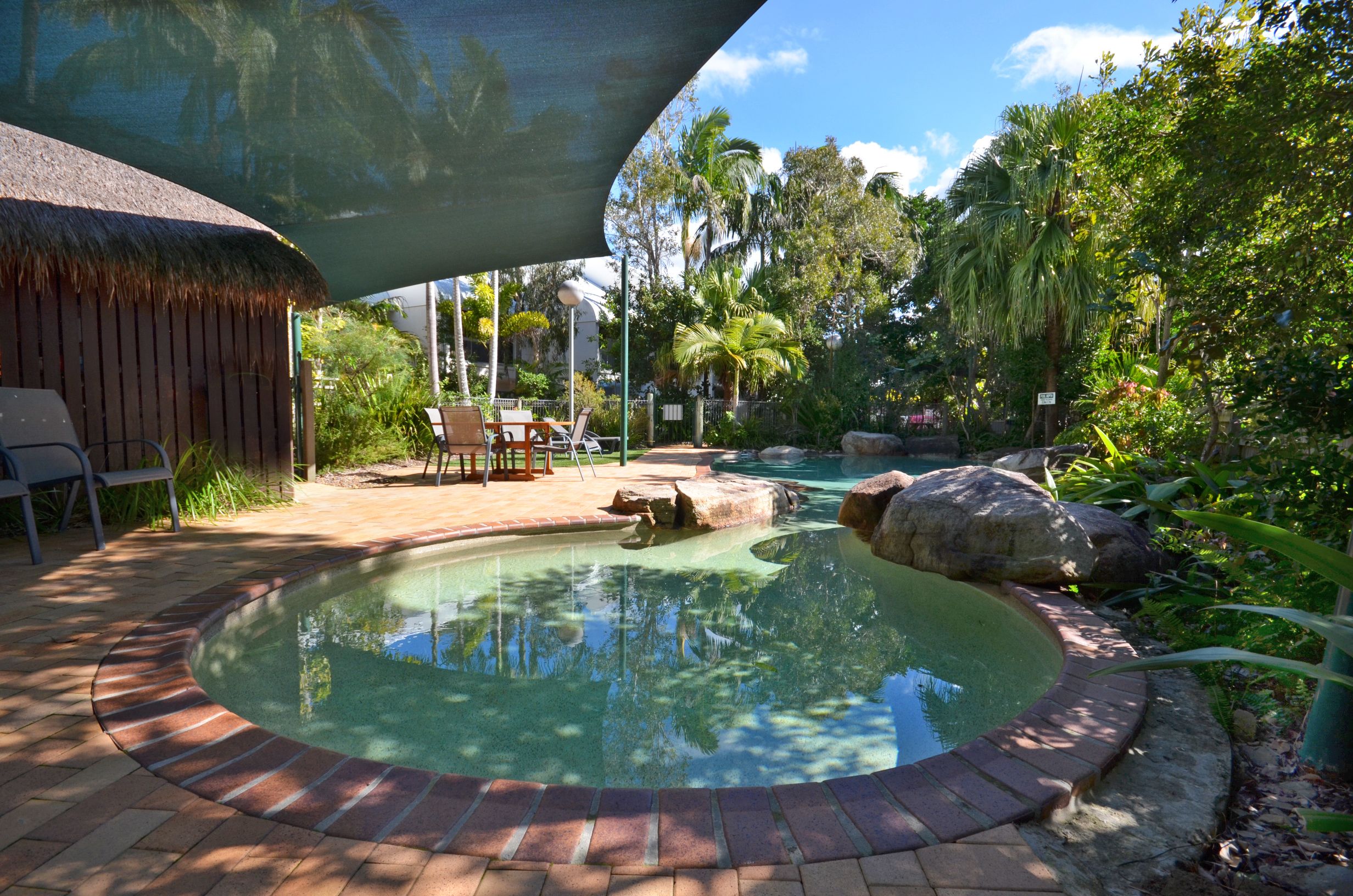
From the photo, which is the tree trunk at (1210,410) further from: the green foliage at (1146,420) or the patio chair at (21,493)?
the patio chair at (21,493)

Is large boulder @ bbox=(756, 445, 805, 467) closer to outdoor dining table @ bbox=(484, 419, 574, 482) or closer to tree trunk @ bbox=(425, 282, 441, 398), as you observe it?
outdoor dining table @ bbox=(484, 419, 574, 482)

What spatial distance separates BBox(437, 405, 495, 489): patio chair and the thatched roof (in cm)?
187

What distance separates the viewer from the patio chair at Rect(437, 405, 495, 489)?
7.24m

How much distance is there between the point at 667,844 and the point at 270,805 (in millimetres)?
967

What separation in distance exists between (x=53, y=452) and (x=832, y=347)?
49.1ft

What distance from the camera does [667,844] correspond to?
4.97 ft

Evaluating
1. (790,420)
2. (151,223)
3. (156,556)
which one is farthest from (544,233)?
(790,420)

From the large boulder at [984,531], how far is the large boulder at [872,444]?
9.30 meters

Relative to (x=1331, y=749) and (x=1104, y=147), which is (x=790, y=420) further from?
(x=1331, y=749)

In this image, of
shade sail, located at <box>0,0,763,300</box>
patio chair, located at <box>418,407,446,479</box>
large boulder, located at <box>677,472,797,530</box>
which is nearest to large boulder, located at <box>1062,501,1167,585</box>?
large boulder, located at <box>677,472,797,530</box>

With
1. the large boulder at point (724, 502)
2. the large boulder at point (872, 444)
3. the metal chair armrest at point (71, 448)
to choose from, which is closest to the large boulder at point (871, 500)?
the large boulder at point (724, 502)

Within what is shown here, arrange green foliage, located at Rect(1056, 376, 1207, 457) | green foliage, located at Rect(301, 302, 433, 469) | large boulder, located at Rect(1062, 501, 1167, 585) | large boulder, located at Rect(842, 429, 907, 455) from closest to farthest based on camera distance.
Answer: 1. large boulder, located at Rect(1062, 501, 1167, 585)
2. green foliage, located at Rect(1056, 376, 1207, 457)
3. green foliage, located at Rect(301, 302, 433, 469)
4. large boulder, located at Rect(842, 429, 907, 455)

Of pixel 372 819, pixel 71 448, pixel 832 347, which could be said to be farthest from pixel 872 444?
pixel 372 819

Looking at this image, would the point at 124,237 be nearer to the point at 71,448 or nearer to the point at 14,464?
the point at 71,448
